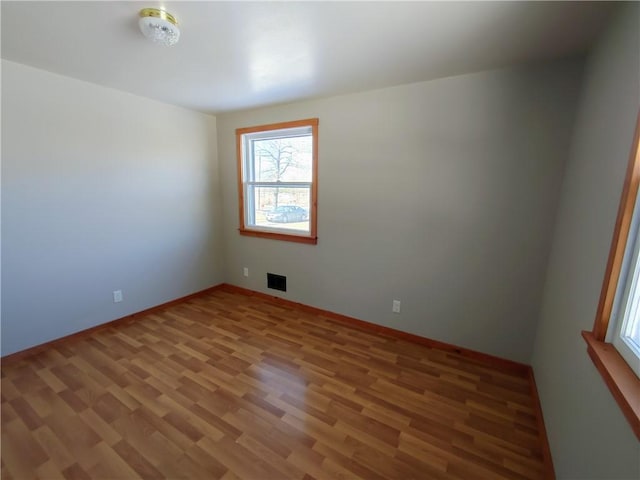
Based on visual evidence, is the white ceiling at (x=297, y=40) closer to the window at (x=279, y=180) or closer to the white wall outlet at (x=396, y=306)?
the window at (x=279, y=180)

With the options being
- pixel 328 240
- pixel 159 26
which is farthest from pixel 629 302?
pixel 159 26

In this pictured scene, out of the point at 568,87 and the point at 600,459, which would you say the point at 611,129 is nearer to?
the point at 568,87

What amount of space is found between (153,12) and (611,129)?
89.6 inches

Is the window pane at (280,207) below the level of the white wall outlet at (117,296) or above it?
above

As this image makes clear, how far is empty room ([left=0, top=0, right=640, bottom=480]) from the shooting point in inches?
54.0

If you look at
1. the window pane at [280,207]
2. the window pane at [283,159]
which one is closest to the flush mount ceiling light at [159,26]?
the window pane at [283,159]

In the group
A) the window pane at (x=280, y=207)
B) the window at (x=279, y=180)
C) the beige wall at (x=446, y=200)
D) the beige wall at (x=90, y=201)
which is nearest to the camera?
the beige wall at (x=446, y=200)

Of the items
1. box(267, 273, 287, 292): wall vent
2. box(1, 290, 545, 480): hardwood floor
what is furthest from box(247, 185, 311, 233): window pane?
box(1, 290, 545, 480): hardwood floor

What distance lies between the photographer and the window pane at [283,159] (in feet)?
10.1

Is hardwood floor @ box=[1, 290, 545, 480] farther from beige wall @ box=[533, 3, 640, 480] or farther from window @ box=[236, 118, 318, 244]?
window @ box=[236, 118, 318, 244]

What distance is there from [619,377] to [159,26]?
2485mm

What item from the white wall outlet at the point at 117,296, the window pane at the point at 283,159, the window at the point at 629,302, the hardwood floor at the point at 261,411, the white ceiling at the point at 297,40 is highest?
the white ceiling at the point at 297,40

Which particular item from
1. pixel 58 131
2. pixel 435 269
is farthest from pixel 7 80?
pixel 435 269

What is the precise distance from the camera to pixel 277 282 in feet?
11.3
